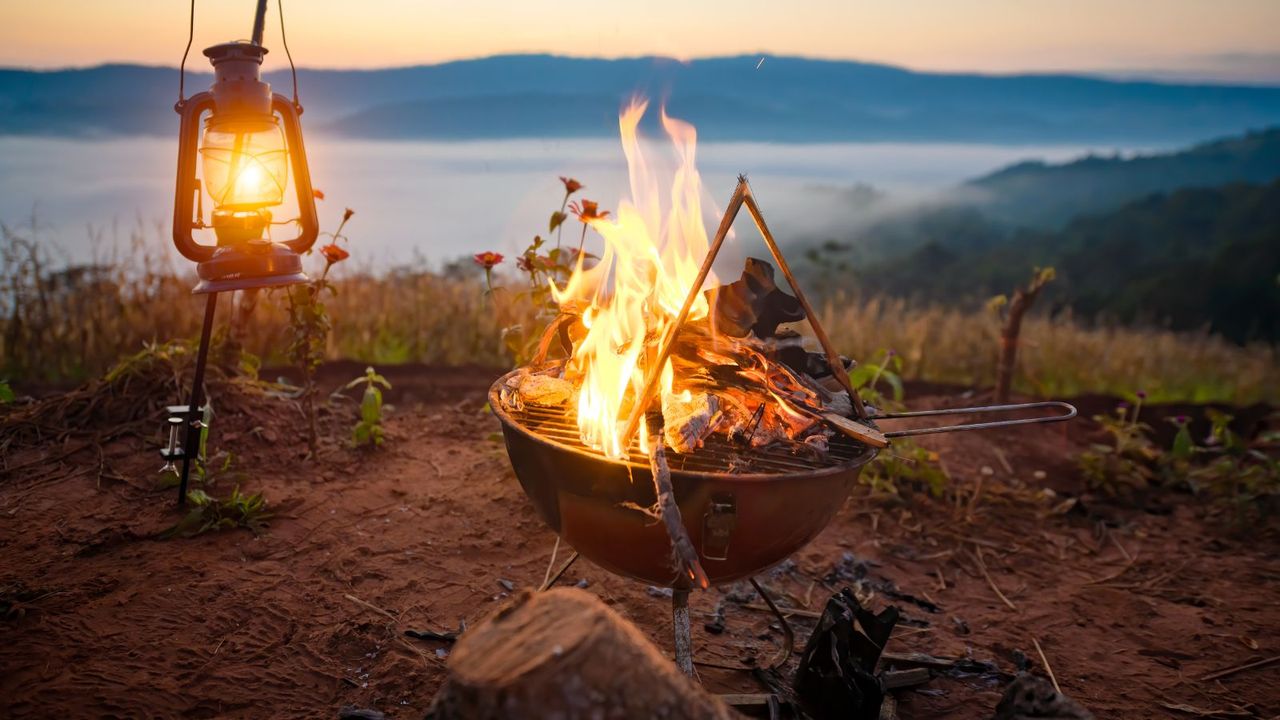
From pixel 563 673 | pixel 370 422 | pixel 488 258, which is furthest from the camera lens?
pixel 370 422

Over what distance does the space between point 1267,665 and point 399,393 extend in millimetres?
5573

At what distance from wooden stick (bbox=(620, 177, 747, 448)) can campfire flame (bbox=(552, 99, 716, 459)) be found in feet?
0.87

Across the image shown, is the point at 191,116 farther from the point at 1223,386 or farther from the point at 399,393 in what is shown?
the point at 1223,386

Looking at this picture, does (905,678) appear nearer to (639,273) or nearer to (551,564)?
(551,564)

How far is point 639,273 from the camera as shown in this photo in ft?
10.8

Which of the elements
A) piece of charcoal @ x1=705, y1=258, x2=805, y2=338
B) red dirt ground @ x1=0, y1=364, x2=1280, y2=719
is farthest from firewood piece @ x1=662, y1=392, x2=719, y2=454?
red dirt ground @ x1=0, y1=364, x2=1280, y2=719

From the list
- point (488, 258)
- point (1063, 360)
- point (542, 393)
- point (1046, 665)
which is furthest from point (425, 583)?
point (1063, 360)

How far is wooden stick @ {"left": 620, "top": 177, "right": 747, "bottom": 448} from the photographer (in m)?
2.41

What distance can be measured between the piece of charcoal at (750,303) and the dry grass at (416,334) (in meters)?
3.67

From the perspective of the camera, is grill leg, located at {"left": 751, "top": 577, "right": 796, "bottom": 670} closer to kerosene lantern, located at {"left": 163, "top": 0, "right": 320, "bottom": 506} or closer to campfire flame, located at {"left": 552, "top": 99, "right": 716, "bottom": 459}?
campfire flame, located at {"left": 552, "top": 99, "right": 716, "bottom": 459}

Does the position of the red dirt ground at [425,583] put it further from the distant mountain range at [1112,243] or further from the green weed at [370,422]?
the distant mountain range at [1112,243]

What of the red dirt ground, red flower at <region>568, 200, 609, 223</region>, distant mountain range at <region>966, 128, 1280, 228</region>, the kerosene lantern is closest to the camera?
the red dirt ground

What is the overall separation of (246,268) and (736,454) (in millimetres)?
2118

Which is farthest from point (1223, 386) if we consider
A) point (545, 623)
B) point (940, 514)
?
point (545, 623)
